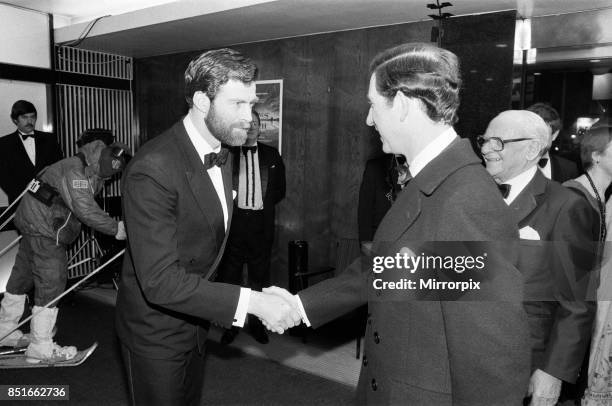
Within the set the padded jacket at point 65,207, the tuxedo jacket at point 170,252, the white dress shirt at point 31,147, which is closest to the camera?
the tuxedo jacket at point 170,252

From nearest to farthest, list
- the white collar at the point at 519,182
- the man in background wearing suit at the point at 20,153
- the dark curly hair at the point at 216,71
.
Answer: the dark curly hair at the point at 216,71 < the white collar at the point at 519,182 < the man in background wearing suit at the point at 20,153

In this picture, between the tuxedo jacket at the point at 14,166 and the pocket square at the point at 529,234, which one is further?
the tuxedo jacket at the point at 14,166

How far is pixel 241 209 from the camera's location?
193 inches

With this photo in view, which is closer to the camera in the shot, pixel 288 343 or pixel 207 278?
pixel 207 278

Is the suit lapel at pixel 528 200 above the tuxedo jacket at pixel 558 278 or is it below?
above

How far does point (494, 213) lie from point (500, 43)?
312 cm

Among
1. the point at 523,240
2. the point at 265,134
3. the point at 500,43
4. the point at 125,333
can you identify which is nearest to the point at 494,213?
the point at 523,240

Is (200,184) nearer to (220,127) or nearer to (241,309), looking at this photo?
(220,127)

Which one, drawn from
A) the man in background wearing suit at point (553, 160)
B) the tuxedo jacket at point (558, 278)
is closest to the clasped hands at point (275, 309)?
the tuxedo jacket at point (558, 278)

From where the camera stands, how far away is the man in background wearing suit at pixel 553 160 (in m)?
3.90

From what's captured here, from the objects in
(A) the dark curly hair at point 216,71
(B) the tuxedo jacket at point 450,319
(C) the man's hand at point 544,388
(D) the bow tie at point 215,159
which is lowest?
(C) the man's hand at point 544,388

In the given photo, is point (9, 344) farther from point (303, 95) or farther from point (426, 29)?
point (426, 29)

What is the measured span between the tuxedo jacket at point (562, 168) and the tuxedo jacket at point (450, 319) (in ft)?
10.3

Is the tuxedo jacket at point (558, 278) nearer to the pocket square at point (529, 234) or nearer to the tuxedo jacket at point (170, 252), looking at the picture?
the pocket square at point (529, 234)
